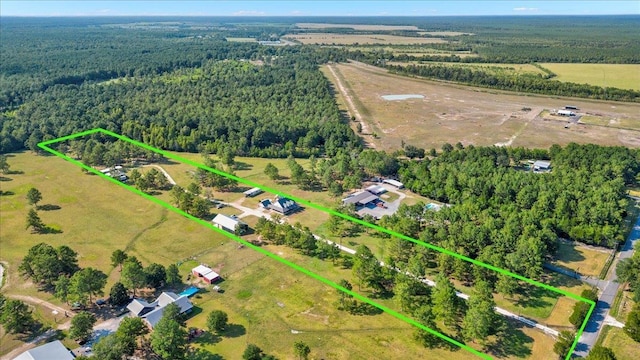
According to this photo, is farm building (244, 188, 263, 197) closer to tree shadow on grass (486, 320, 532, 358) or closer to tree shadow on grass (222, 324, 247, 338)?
tree shadow on grass (222, 324, 247, 338)

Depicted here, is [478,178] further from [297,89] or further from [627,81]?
[627,81]

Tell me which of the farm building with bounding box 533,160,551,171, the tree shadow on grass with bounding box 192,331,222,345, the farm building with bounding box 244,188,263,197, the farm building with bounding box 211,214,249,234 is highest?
the farm building with bounding box 533,160,551,171

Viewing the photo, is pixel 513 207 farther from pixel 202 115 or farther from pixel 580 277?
pixel 202 115

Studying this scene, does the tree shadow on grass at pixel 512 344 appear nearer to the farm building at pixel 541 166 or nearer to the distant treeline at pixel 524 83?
the farm building at pixel 541 166

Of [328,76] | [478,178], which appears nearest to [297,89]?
[328,76]

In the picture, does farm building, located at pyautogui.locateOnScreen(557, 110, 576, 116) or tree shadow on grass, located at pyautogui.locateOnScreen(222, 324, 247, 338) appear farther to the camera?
farm building, located at pyautogui.locateOnScreen(557, 110, 576, 116)

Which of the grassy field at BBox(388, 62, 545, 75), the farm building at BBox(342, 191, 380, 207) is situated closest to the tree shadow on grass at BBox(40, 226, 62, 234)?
the farm building at BBox(342, 191, 380, 207)
